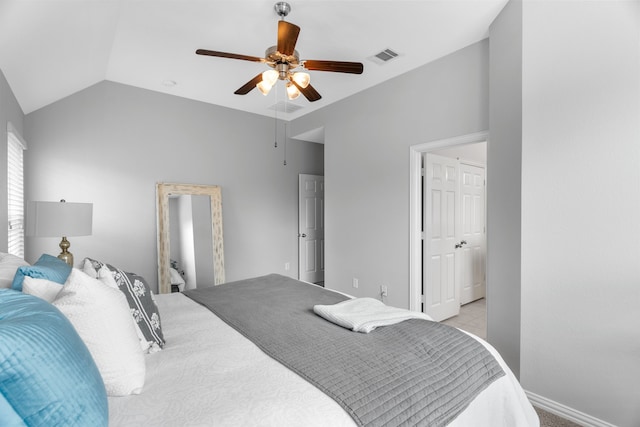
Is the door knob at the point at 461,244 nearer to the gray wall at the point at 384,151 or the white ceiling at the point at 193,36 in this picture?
the gray wall at the point at 384,151

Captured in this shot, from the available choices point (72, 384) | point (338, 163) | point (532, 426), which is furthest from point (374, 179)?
point (72, 384)

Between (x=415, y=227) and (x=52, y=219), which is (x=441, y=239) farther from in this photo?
(x=52, y=219)

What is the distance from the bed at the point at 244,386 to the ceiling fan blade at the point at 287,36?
63.3 inches

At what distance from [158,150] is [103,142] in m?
0.56

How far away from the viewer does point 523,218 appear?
2137mm

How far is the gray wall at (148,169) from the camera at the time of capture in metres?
3.31

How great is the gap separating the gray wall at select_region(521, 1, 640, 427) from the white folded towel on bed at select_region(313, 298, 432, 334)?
0.99m

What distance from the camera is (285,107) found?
4449 mm

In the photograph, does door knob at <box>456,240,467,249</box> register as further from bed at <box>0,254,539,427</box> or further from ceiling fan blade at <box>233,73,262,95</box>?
ceiling fan blade at <box>233,73,262,95</box>

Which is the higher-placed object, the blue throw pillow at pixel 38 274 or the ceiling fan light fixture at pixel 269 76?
the ceiling fan light fixture at pixel 269 76

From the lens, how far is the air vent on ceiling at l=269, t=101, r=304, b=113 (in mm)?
4311

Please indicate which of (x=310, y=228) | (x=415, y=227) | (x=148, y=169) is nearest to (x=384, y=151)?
(x=415, y=227)

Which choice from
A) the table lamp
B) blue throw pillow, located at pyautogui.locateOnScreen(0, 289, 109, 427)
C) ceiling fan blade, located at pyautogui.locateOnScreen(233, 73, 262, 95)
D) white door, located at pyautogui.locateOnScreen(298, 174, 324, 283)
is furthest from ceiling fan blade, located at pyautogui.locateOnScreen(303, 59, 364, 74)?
white door, located at pyautogui.locateOnScreen(298, 174, 324, 283)

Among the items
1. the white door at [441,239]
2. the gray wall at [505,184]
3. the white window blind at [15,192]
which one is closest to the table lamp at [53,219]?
the white window blind at [15,192]
